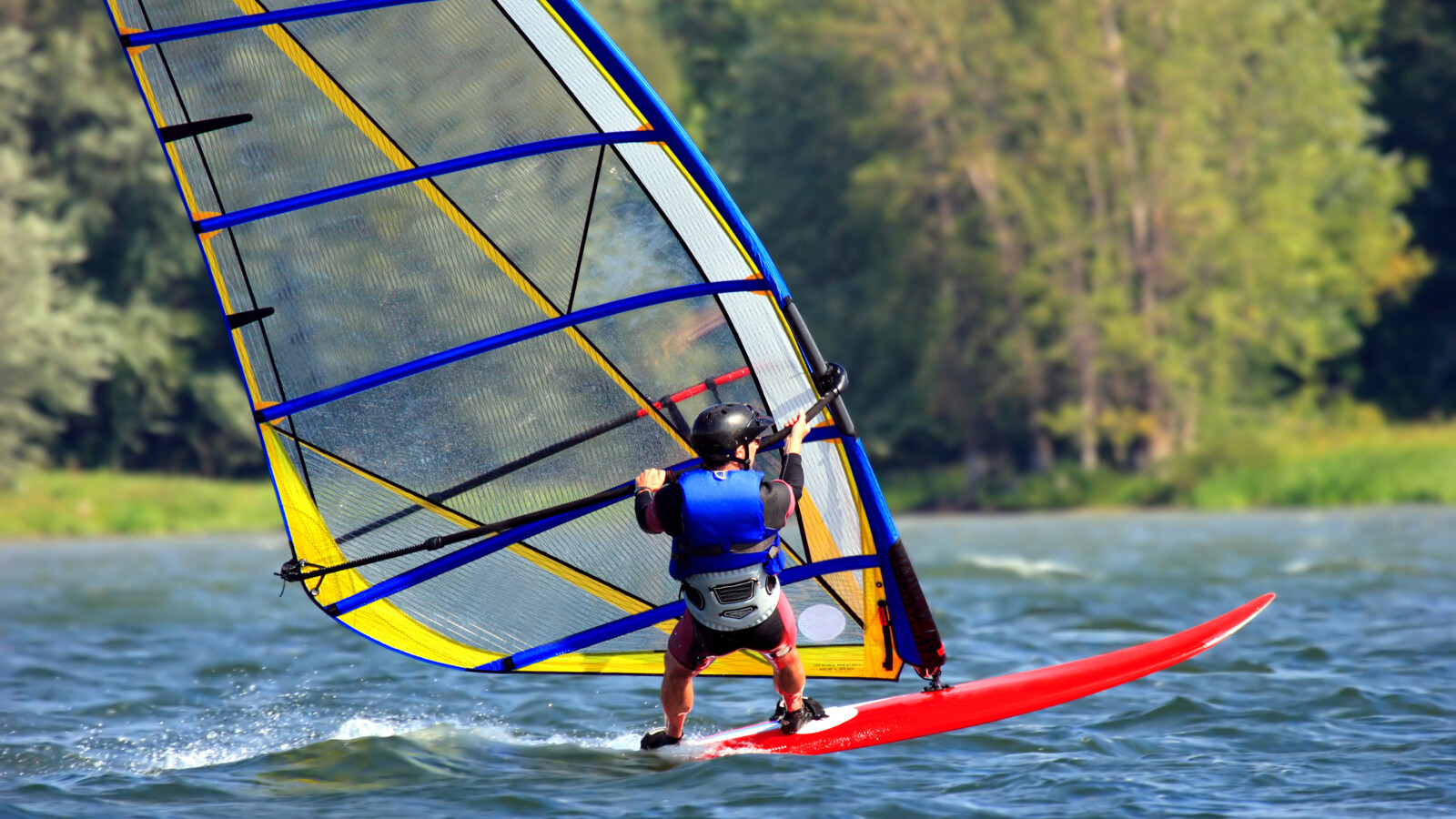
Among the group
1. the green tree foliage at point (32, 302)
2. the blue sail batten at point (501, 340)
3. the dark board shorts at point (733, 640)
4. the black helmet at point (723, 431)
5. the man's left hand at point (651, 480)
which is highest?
the green tree foliage at point (32, 302)

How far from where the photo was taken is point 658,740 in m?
5.41

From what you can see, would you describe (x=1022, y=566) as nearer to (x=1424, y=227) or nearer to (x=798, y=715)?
(x=798, y=715)

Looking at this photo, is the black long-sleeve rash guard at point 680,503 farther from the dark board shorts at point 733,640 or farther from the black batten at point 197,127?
the black batten at point 197,127

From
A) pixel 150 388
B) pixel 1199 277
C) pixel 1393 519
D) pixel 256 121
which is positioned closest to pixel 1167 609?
pixel 256 121

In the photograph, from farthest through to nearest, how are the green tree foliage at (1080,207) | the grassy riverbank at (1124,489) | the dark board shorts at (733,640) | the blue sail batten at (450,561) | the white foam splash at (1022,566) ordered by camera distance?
1. the green tree foliage at (1080,207)
2. the grassy riverbank at (1124,489)
3. the white foam splash at (1022,566)
4. the blue sail batten at (450,561)
5. the dark board shorts at (733,640)

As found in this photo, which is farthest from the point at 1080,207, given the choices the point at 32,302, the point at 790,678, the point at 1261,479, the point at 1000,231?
the point at 790,678

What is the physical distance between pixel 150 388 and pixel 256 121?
26133mm

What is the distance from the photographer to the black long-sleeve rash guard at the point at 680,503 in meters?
4.85

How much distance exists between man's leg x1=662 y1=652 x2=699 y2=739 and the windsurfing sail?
23.7 inches

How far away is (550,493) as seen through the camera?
5.73m

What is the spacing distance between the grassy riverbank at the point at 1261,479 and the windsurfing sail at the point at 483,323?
756 inches

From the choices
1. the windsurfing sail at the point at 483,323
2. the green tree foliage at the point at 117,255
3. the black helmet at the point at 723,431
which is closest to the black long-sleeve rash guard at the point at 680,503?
the black helmet at the point at 723,431

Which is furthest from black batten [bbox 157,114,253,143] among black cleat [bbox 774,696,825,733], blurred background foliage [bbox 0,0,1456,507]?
blurred background foliage [bbox 0,0,1456,507]

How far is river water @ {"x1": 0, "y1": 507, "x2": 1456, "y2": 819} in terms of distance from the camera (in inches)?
188
